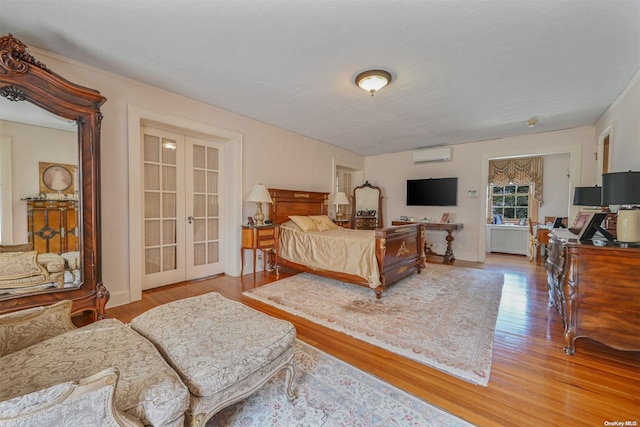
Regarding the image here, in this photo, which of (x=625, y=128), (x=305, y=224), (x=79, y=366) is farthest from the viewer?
(x=305, y=224)

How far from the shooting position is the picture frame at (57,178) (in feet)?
6.90

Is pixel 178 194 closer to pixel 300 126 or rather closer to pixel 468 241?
pixel 300 126

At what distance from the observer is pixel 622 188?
6.38 feet

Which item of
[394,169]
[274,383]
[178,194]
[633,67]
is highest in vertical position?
[633,67]

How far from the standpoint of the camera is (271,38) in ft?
6.88

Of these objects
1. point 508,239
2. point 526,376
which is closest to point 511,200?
point 508,239

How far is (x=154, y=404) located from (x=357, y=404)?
41.9 inches

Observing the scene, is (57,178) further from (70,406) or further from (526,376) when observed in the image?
(526,376)

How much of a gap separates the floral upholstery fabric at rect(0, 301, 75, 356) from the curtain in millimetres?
7837

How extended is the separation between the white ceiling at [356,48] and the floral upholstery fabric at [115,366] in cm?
212

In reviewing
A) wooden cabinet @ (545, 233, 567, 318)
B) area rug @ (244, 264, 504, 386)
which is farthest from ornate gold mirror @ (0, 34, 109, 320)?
wooden cabinet @ (545, 233, 567, 318)

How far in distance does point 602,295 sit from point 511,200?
222 inches

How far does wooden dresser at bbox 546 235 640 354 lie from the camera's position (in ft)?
5.94

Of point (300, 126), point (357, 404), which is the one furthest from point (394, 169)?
point (357, 404)
